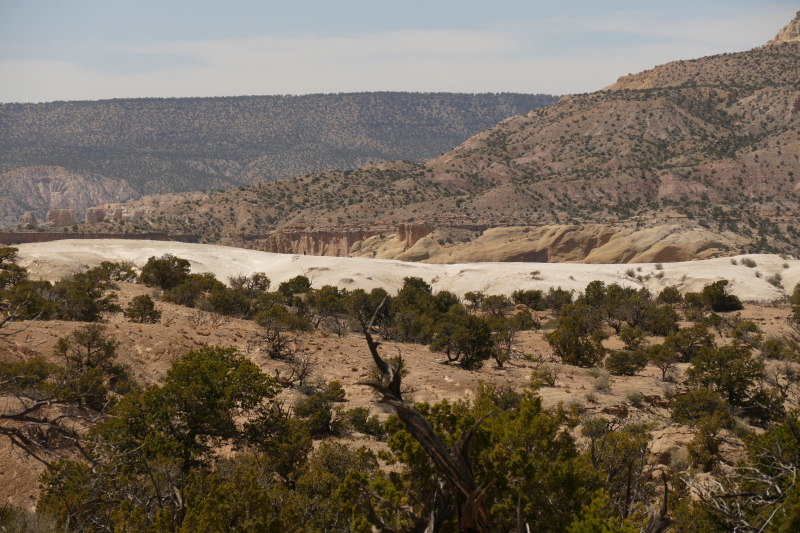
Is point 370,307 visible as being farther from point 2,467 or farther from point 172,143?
point 172,143

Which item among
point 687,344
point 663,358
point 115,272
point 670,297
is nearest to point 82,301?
point 115,272

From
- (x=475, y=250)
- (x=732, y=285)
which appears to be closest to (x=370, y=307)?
(x=732, y=285)

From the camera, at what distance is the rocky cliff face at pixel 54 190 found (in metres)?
183

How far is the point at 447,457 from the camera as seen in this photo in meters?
5.23

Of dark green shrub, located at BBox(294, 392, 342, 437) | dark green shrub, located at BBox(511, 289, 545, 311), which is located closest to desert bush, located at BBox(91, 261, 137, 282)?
dark green shrub, located at BBox(294, 392, 342, 437)

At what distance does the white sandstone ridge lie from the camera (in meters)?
44.3

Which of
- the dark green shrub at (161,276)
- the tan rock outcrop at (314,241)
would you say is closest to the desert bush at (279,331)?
the dark green shrub at (161,276)

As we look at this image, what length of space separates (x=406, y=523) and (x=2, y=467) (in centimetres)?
1080

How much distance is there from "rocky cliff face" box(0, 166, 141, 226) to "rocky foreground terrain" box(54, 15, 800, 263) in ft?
234

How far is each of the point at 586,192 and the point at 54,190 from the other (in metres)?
Answer: 166

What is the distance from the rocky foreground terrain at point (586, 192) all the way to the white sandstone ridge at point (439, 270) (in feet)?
54.8

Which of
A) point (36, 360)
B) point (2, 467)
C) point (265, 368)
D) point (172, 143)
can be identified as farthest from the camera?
point (172, 143)

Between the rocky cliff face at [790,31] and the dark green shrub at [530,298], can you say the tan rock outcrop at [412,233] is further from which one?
the rocky cliff face at [790,31]

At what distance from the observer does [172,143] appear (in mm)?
196375
